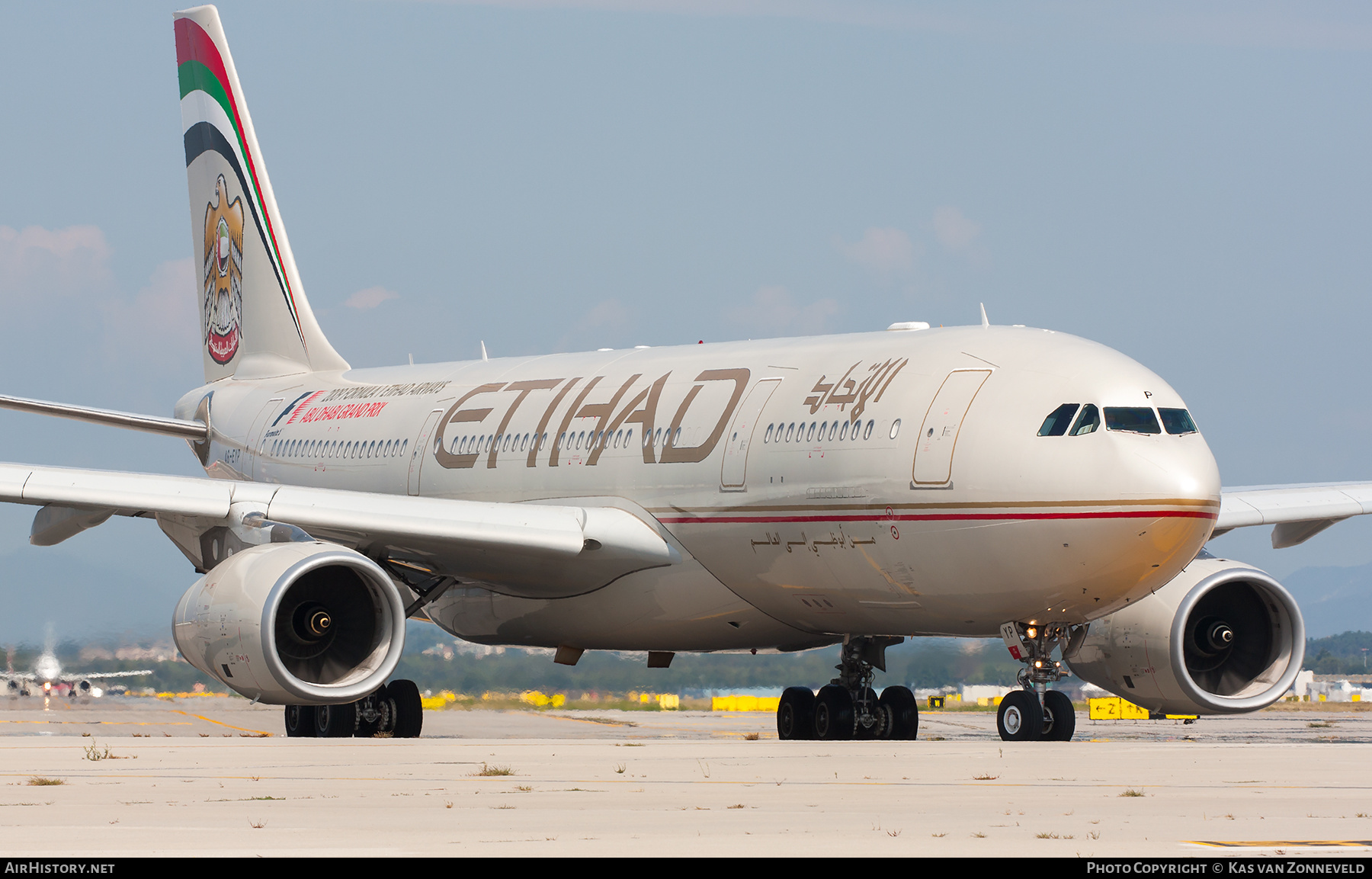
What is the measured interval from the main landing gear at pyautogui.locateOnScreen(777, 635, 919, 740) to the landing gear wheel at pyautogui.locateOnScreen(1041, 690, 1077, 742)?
286cm

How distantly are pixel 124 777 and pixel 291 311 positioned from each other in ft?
52.9

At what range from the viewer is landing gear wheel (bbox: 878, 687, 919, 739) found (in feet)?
60.6

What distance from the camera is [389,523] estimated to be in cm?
1727

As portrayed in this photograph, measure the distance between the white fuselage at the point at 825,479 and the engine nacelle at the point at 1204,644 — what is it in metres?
1.93

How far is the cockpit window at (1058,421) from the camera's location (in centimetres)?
1491

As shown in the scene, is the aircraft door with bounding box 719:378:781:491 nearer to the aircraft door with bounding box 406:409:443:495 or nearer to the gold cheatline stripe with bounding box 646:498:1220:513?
the gold cheatline stripe with bounding box 646:498:1220:513

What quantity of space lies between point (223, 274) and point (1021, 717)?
16.2 m

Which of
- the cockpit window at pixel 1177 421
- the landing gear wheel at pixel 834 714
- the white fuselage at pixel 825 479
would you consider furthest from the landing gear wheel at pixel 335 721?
the cockpit window at pixel 1177 421

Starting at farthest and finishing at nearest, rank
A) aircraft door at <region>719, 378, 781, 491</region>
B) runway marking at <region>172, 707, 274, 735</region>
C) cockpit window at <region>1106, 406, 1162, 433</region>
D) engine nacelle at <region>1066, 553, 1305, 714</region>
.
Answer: runway marking at <region>172, 707, 274, 735</region>
aircraft door at <region>719, 378, 781, 491</region>
engine nacelle at <region>1066, 553, 1305, 714</region>
cockpit window at <region>1106, 406, 1162, 433</region>


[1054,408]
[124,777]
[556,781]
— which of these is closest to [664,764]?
[556,781]

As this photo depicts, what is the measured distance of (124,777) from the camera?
10.8m

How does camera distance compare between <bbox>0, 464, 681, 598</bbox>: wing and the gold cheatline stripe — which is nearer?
the gold cheatline stripe

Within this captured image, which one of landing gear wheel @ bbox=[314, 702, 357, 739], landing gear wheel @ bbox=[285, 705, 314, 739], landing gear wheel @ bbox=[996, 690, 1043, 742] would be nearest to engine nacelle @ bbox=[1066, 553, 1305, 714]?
landing gear wheel @ bbox=[996, 690, 1043, 742]
